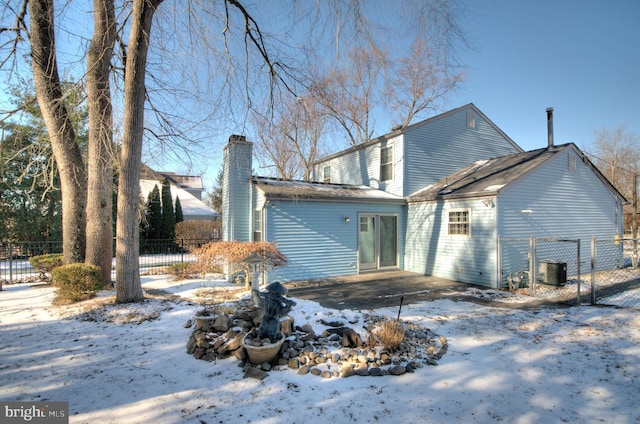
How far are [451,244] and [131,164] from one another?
368 inches

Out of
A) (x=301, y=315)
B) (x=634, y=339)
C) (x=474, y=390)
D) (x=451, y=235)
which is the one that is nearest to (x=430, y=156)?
(x=451, y=235)

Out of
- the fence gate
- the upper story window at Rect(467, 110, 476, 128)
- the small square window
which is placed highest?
the upper story window at Rect(467, 110, 476, 128)

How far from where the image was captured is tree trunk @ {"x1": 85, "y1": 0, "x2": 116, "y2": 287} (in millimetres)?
7367

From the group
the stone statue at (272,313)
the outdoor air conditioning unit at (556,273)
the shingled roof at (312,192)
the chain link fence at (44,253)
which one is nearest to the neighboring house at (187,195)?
the chain link fence at (44,253)

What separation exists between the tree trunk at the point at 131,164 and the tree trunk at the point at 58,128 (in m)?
2.52

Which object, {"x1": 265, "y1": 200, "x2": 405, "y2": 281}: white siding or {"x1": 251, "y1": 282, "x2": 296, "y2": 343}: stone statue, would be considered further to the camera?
{"x1": 265, "y1": 200, "x2": 405, "y2": 281}: white siding

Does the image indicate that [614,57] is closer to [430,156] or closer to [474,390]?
[430,156]

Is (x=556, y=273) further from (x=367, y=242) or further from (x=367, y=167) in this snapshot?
(x=367, y=167)

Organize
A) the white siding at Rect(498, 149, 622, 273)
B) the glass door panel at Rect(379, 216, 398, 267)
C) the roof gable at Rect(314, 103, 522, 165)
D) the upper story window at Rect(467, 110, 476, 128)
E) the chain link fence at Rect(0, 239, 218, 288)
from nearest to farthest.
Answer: the white siding at Rect(498, 149, 622, 273) → the chain link fence at Rect(0, 239, 218, 288) → the glass door panel at Rect(379, 216, 398, 267) → the roof gable at Rect(314, 103, 522, 165) → the upper story window at Rect(467, 110, 476, 128)

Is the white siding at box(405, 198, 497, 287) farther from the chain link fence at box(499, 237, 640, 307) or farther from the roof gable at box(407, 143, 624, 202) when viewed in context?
the chain link fence at box(499, 237, 640, 307)

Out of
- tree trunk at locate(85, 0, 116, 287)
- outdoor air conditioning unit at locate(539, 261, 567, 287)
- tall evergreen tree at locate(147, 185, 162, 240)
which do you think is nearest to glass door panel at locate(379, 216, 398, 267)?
outdoor air conditioning unit at locate(539, 261, 567, 287)

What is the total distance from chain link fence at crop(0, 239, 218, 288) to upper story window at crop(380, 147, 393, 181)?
7.91 m

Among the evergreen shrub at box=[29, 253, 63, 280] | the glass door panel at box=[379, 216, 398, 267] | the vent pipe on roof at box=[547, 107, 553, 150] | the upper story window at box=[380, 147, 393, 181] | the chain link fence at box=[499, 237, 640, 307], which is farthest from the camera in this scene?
the upper story window at box=[380, 147, 393, 181]

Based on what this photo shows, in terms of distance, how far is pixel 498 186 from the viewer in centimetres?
885
